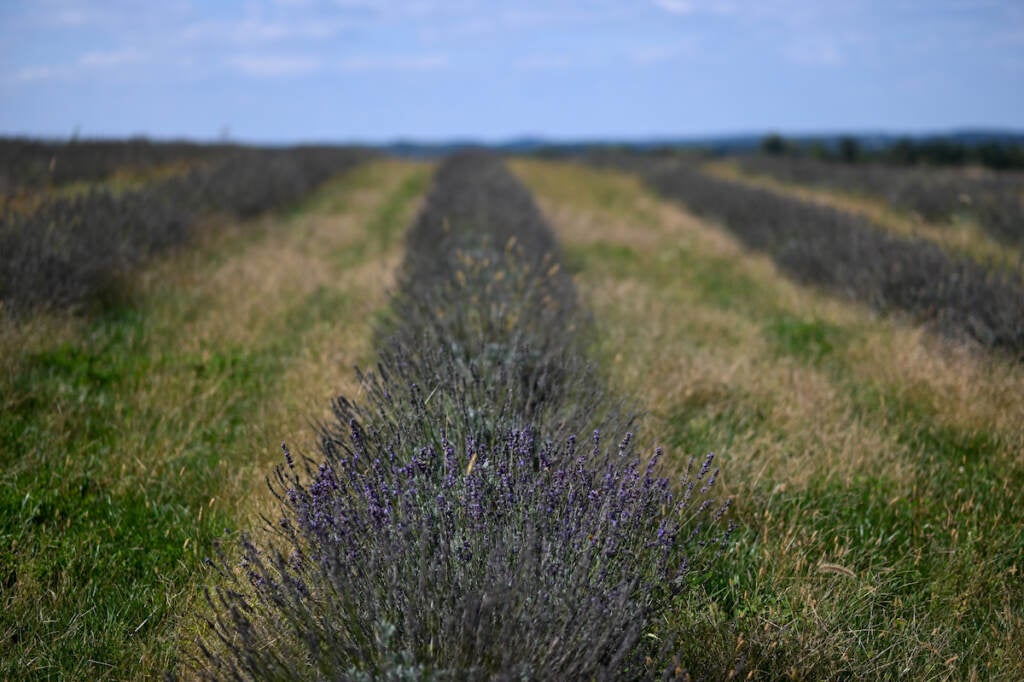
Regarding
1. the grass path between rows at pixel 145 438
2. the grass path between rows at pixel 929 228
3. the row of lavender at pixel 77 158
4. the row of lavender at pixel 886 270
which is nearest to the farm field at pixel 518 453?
the grass path between rows at pixel 145 438

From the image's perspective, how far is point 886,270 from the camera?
7309 mm

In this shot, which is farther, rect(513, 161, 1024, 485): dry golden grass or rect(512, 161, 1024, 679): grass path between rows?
rect(513, 161, 1024, 485): dry golden grass

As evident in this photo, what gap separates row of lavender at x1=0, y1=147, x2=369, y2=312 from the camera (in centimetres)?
547

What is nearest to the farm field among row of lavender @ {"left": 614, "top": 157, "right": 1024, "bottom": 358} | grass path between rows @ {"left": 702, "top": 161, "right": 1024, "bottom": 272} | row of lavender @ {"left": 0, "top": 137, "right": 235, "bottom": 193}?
row of lavender @ {"left": 614, "top": 157, "right": 1024, "bottom": 358}

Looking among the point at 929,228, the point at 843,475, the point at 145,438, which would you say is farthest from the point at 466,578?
the point at 929,228

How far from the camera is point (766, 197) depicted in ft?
43.9

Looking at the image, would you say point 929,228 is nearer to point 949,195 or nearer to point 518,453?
point 949,195

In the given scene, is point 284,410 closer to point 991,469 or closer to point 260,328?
point 260,328

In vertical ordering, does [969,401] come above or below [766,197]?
below

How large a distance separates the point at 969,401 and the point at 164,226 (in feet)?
26.0

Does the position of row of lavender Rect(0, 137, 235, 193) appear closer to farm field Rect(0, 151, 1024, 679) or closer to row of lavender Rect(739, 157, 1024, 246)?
farm field Rect(0, 151, 1024, 679)

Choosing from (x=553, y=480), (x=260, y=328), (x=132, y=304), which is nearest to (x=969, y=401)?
(x=553, y=480)

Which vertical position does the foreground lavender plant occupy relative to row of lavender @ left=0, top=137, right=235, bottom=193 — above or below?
below

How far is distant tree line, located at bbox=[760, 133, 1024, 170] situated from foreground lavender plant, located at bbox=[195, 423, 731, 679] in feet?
113
